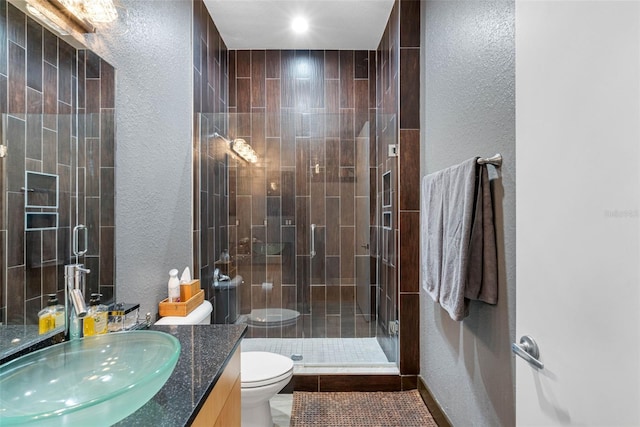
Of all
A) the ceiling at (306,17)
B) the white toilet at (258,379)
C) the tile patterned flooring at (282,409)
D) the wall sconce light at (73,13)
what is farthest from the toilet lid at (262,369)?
the ceiling at (306,17)

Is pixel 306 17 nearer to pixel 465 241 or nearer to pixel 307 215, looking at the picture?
pixel 307 215

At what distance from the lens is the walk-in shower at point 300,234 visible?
2.73m

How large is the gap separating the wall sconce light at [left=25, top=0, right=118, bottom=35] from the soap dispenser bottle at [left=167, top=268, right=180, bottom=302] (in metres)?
1.25

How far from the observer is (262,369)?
1.81m

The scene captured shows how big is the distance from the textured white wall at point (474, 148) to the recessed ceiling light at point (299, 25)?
1.00 m

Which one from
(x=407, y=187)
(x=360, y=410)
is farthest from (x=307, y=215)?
(x=360, y=410)

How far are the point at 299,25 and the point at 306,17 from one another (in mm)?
130

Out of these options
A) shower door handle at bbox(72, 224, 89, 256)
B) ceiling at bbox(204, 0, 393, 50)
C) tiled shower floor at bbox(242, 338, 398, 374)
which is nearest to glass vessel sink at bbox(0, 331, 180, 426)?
shower door handle at bbox(72, 224, 89, 256)

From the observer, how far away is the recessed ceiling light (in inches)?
108

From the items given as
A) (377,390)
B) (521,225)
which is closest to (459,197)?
(521,225)

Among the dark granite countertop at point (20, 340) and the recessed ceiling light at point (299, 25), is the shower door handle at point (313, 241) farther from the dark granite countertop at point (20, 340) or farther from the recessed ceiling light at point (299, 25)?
the dark granite countertop at point (20, 340)

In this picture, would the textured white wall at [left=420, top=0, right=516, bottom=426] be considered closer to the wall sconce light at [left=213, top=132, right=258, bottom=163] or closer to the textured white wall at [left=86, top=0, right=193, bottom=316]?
the wall sconce light at [left=213, top=132, right=258, bottom=163]

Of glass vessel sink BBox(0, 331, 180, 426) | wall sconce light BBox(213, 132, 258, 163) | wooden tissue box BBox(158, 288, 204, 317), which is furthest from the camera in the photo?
wall sconce light BBox(213, 132, 258, 163)

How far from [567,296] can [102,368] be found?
1166 mm
